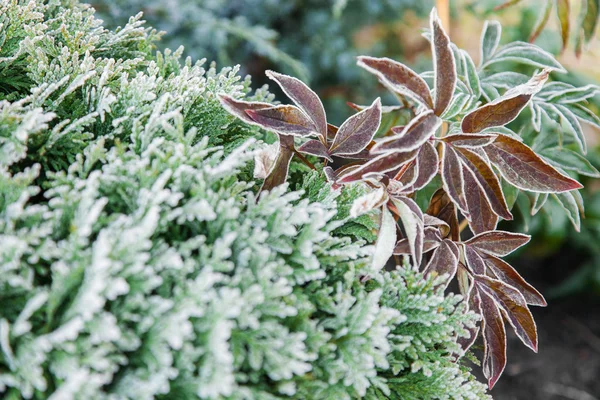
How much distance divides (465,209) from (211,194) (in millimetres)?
325

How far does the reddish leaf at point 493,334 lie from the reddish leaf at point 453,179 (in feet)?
0.44

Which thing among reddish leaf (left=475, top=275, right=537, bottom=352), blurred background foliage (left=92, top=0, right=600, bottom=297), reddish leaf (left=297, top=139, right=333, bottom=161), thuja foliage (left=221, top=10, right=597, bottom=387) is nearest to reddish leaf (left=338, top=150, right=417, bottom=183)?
thuja foliage (left=221, top=10, right=597, bottom=387)

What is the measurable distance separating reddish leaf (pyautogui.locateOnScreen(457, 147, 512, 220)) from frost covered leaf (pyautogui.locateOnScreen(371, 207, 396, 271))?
0.12 metres

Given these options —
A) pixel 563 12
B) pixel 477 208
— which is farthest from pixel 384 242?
pixel 563 12

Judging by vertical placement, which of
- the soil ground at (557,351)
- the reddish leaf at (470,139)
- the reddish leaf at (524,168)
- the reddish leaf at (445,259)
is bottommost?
the soil ground at (557,351)

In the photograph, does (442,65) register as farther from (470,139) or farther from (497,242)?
(497,242)

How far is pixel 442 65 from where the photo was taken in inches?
25.7

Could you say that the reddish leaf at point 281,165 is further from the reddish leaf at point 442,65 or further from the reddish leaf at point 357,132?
the reddish leaf at point 442,65

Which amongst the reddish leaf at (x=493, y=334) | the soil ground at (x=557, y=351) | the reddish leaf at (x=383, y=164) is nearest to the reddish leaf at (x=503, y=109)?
the reddish leaf at (x=383, y=164)

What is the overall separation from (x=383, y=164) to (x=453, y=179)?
4.4 inches

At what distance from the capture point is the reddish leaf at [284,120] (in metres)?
0.68

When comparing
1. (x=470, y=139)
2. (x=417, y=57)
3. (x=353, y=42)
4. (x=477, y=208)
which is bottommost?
(x=417, y=57)

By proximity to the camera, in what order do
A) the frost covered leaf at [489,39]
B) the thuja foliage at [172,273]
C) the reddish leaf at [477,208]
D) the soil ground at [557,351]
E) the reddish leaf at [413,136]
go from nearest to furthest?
the thuja foliage at [172,273]
the reddish leaf at [413,136]
the reddish leaf at [477,208]
the frost covered leaf at [489,39]
the soil ground at [557,351]

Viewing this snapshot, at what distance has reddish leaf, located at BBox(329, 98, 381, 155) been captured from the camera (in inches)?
27.8
